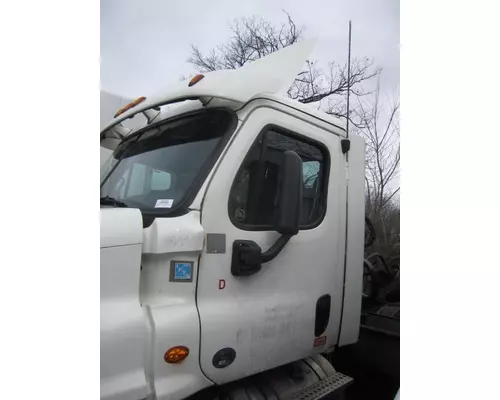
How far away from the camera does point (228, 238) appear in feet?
4.51

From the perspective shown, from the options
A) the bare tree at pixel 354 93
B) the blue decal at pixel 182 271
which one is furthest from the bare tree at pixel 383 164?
the blue decal at pixel 182 271

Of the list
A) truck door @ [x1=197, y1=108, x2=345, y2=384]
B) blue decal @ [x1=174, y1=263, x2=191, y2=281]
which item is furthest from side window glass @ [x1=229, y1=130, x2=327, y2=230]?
blue decal @ [x1=174, y1=263, x2=191, y2=281]

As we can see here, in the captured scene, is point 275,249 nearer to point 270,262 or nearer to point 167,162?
point 270,262

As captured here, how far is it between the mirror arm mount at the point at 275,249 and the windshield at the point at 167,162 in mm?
372

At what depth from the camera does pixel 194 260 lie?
4.20 ft

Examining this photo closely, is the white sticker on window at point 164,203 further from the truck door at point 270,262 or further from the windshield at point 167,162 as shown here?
the truck door at point 270,262

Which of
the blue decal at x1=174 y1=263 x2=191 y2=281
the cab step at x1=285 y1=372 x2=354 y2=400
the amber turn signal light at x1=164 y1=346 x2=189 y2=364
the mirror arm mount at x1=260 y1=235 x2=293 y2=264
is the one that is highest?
the mirror arm mount at x1=260 y1=235 x2=293 y2=264

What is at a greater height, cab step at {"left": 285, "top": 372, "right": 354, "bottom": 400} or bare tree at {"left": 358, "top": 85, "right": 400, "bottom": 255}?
bare tree at {"left": 358, "top": 85, "right": 400, "bottom": 255}

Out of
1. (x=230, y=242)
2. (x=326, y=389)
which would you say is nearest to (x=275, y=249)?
(x=230, y=242)

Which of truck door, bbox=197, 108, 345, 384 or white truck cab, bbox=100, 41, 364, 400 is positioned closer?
white truck cab, bbox=100, 41, 364, 400

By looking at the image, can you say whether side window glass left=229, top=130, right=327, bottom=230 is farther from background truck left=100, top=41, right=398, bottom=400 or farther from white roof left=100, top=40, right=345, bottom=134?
white roof left=100, top=40, right=345, bottom=134

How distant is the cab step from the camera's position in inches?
58.5

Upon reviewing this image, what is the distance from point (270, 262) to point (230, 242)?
0.22 m

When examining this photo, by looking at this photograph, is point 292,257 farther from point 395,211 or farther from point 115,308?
point 115,308
